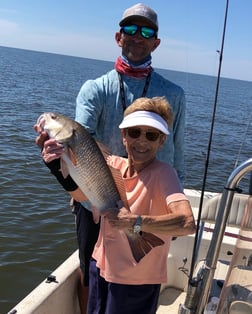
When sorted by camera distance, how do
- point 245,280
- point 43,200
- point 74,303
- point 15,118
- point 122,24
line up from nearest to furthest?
point 245,280 → point 122,24 → point 74,303 → point 43,200 → point 15,118

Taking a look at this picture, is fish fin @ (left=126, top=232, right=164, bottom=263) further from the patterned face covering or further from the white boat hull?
the patterned face covering

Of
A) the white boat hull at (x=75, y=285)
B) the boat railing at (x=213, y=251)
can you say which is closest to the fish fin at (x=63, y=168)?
the boat railing at (x=213, y=251)

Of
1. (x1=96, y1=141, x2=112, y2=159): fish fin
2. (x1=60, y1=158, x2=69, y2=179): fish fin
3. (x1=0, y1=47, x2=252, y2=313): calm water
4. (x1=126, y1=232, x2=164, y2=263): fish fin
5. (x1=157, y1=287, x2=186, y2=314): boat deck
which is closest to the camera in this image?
(x1=126, y1=232, x2=164, y2=263): fish fin

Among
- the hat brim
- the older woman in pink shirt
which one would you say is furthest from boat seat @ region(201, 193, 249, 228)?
the hat brim

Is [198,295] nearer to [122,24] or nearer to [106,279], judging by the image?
[106,279]

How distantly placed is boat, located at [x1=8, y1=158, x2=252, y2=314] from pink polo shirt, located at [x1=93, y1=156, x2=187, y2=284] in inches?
11.5

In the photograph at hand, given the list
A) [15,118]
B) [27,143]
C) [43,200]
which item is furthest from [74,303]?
[15,118]

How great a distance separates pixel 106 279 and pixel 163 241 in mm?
469

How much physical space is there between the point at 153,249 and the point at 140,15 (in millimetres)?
1756

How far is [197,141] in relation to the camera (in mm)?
23438

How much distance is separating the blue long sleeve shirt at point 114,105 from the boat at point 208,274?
0.69m

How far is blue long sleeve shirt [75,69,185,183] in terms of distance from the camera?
3.36m

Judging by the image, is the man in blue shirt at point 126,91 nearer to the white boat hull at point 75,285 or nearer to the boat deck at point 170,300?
the white boat hull at point 75,285

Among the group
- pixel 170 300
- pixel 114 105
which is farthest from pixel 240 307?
pixel 170 300
